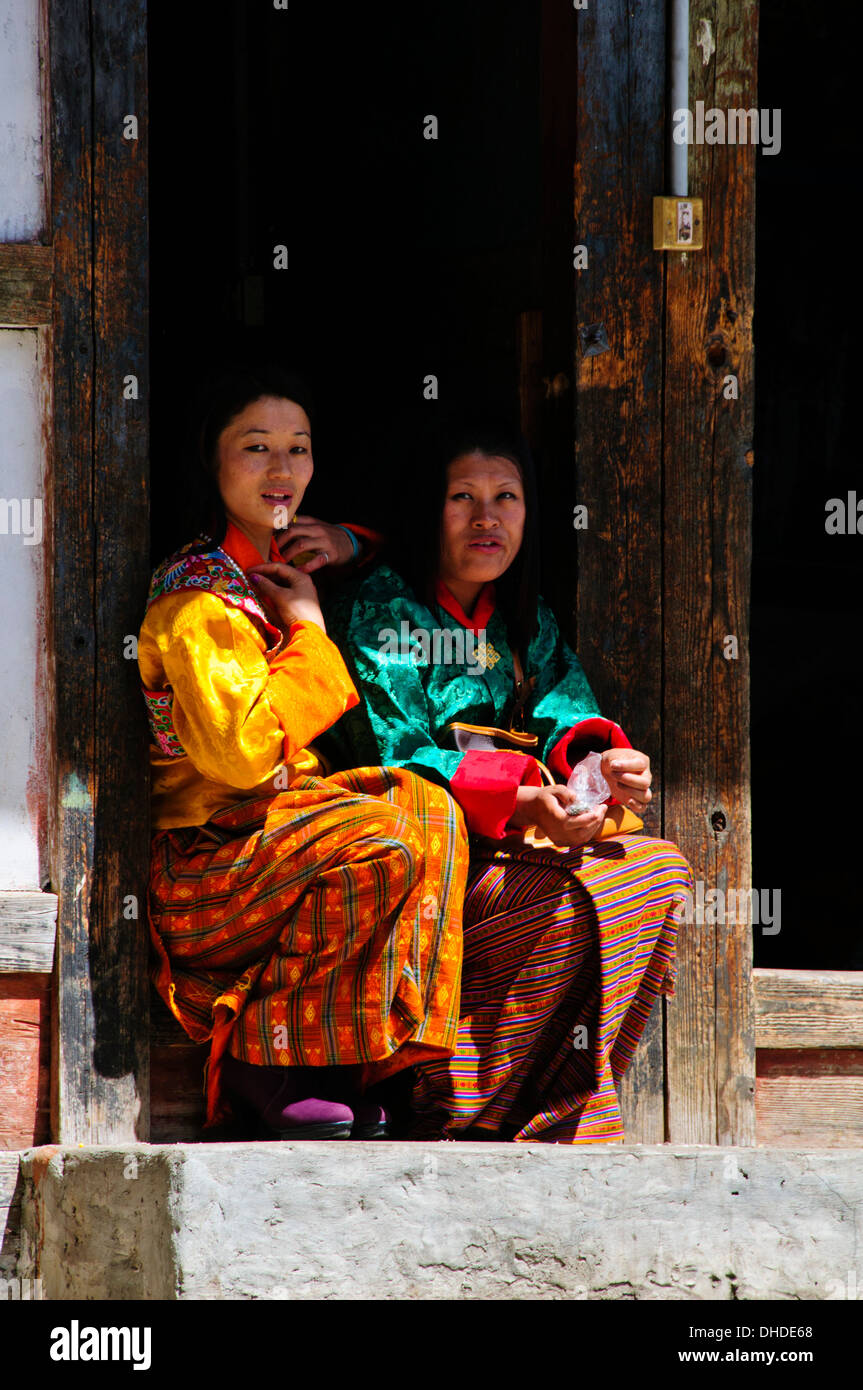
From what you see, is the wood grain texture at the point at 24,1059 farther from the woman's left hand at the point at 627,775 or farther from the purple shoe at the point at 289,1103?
the woman's left hand at the point at 627,775

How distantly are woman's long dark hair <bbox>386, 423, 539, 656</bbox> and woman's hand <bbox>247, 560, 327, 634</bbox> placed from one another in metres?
0.29

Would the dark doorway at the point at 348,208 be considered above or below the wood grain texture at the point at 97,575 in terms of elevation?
above

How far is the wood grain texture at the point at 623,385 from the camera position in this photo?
342 centimetres

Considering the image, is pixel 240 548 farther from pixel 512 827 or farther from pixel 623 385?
pixel 623 385

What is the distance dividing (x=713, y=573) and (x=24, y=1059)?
5.58ft

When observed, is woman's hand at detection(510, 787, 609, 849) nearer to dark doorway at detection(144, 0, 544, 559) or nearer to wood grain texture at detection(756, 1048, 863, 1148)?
wood grain texture at detection(756, 1048, 863, 1148)

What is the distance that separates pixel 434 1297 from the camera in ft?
8.50

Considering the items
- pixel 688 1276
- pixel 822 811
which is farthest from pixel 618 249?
pixel 822 811

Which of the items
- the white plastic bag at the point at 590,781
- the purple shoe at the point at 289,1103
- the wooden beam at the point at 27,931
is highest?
the white plastic bag at the point at 590,781

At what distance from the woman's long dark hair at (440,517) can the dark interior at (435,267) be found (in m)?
0.70

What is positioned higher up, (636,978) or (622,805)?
(622,805)

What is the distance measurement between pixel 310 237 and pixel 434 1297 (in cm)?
348

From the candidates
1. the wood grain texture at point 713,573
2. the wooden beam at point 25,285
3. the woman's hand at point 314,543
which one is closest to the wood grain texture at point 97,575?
the wooden beam at point 25,285

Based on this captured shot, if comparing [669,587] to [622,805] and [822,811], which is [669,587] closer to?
[622,805]
